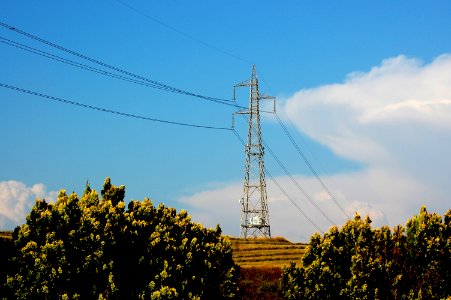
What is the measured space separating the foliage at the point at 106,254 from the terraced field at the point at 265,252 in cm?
3722

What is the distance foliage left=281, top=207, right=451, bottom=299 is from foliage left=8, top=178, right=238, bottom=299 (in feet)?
29.8

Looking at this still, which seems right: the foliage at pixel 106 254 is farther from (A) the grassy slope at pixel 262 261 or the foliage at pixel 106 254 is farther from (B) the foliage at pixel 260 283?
(B) the foliage at pixel 260 283

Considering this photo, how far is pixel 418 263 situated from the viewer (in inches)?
1857

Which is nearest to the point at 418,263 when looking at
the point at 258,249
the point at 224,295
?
the point at 224,295

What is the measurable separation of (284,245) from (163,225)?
5504 cm

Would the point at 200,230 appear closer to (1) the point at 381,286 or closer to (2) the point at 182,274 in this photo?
(2) the point at 182,274

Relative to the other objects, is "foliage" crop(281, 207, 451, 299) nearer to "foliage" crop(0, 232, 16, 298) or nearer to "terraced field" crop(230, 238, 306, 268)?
"foliage" crop(0, 232, 16, 298)

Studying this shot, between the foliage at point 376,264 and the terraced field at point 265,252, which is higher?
the terraced field at point 265,252

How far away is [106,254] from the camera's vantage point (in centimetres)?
3488

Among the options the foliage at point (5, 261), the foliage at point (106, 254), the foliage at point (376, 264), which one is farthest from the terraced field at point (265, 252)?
the foliage at point (5, 261)

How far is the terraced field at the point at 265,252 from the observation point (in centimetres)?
7931

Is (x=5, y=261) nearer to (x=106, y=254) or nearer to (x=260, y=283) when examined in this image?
(x=106, y=254)

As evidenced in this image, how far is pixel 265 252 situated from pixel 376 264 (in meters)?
40.8

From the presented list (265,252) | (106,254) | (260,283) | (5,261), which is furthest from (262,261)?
(5,261)
